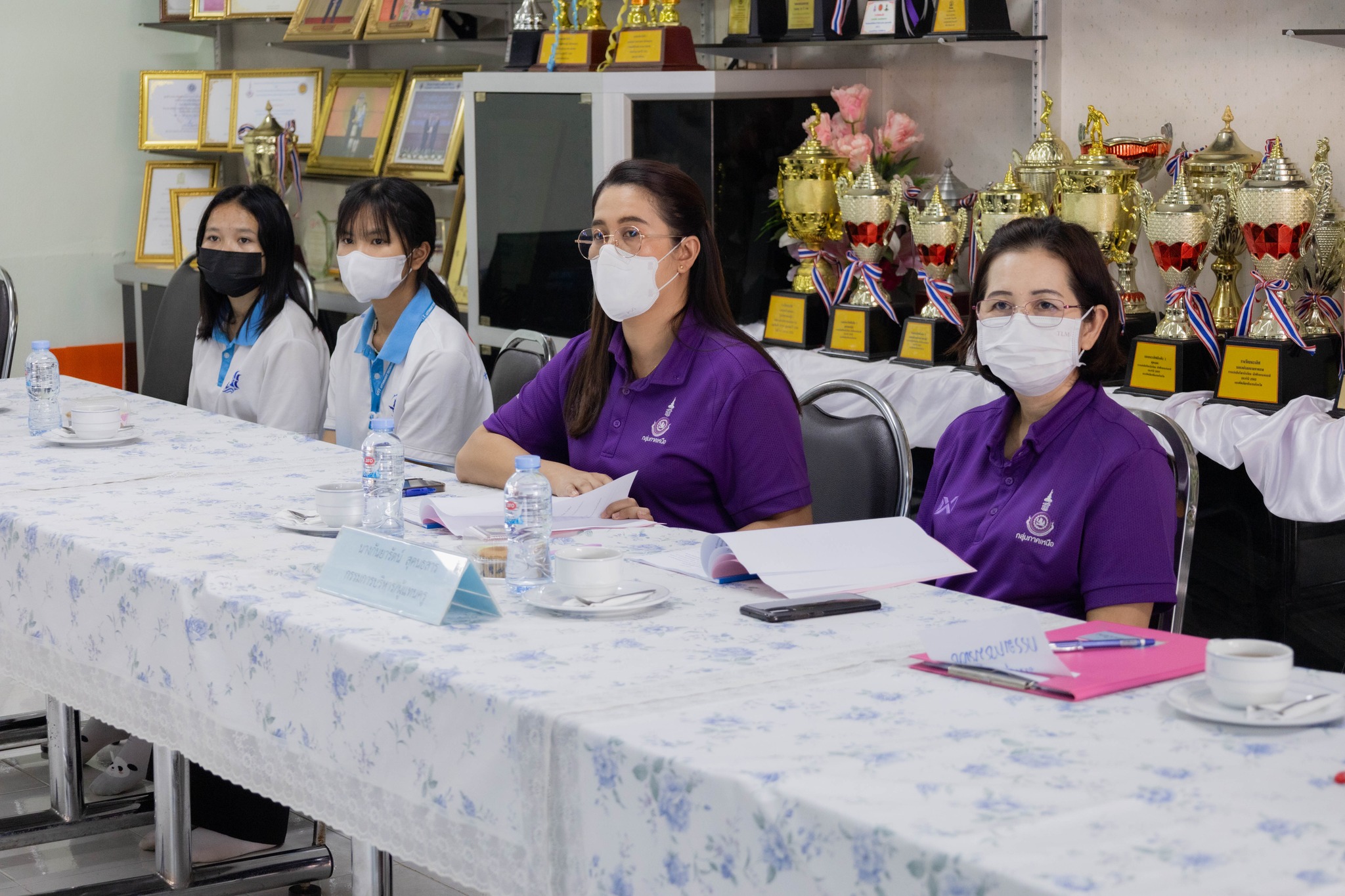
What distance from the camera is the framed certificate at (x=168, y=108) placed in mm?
5770

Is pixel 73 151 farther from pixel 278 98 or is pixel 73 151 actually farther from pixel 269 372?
pixel 269 372

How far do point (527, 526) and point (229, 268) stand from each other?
1.72m

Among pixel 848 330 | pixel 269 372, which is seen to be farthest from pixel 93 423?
pixel 848 330

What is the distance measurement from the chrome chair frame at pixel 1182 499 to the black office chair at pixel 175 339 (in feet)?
7.95

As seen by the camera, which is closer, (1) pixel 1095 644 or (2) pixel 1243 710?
A: (2) pixel 1243 710

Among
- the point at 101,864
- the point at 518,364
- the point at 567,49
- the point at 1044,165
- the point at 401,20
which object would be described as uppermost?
Answer: the point at 401,20

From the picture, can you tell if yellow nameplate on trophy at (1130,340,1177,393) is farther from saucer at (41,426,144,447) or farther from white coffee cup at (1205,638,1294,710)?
saucer at (41,426,144,447)

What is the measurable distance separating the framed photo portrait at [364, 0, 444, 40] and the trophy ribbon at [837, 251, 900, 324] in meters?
1.89

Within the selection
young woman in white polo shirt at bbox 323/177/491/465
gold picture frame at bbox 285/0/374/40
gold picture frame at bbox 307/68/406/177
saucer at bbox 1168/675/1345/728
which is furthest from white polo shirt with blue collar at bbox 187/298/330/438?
saucer at bbox 1168/675/1345/728

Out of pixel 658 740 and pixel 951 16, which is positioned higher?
pixel 951 16

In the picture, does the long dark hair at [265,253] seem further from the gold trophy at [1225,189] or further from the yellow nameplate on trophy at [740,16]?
the gold trophy at [1225,189]

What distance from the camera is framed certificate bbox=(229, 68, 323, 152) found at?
5336 millimetres

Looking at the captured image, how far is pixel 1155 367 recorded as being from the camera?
110 inches

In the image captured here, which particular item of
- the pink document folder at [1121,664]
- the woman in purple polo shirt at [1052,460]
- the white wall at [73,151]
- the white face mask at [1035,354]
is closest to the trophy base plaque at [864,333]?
the woman in purple polo shirt at [1052,460]
